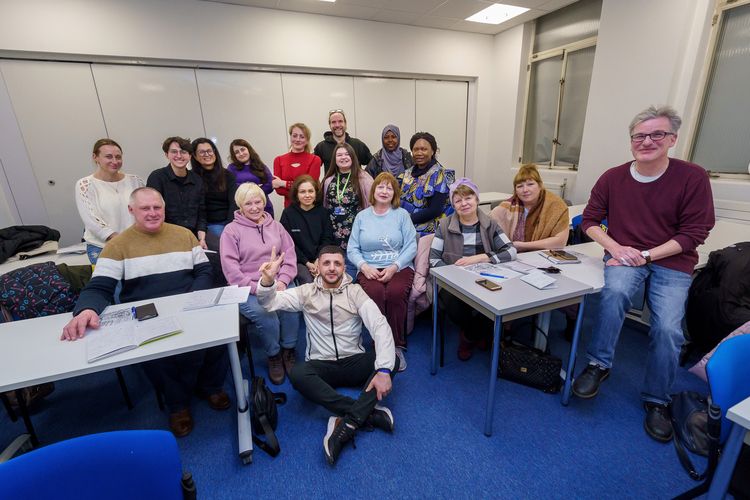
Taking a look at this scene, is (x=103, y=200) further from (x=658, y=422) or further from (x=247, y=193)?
(x=658, y=422)

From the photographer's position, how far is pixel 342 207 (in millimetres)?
2822

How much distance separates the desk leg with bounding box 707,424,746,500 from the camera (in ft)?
2.92

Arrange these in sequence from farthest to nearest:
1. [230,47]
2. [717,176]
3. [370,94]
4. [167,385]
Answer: [370,94]
[230,47]
[717,176]
[167,385]

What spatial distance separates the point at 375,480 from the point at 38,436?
1.91 meters

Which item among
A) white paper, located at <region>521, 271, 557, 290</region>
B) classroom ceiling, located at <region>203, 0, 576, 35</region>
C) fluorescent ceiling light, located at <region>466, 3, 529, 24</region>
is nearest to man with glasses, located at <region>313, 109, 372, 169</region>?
classroom ceiling, located at <region>203, 0, 576, 35</region>

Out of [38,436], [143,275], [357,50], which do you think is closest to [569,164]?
[357,50]

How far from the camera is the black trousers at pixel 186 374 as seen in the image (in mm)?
1780

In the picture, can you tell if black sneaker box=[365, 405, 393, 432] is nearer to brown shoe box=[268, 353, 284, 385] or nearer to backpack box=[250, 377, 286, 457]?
backpack box=[250, 377, 286, 457]

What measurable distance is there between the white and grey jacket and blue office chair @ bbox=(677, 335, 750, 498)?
1.31 metres

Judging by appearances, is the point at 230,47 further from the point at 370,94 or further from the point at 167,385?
the point at 167,385

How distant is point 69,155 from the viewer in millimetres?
3543

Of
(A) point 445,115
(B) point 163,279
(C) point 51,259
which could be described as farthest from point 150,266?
(A) point 445,115

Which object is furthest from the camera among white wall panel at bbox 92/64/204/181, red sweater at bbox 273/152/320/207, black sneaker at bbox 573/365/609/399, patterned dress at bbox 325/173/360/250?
white wall panel at bbox 92/64/204/181

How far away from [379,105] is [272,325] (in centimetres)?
373
